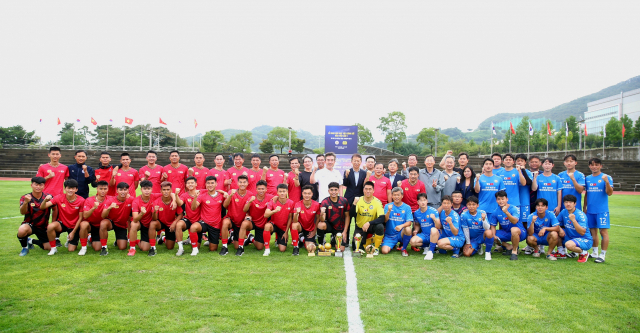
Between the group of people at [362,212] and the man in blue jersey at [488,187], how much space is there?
2 cm

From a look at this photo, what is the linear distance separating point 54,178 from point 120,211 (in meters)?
1.78

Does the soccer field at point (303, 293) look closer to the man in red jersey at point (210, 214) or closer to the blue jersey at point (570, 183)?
the man in red jersey at point (210, 214)

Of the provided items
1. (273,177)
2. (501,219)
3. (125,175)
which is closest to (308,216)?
(273,177)

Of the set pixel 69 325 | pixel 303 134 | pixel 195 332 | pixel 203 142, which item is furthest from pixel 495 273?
pixel 303 134

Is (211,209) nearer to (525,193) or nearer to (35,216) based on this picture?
(35,216)

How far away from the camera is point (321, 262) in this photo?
18.7ft

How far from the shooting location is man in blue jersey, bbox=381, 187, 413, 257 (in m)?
6.31

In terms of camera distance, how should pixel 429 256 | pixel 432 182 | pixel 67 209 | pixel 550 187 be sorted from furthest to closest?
pixel 432 182 → pixel 550 187 → pixel 67 209 → pixel 429 256

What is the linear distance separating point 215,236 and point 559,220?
6.45m

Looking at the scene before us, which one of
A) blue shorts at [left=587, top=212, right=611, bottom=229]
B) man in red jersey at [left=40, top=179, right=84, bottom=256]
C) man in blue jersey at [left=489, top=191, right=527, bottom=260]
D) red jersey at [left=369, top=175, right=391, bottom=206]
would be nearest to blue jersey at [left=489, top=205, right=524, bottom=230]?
man in blue jersey at [left=489, top=191, right=527, bottom=260]

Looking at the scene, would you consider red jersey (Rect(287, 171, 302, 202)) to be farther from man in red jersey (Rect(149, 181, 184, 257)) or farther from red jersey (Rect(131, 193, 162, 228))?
red jersey (Rect(131, 193, 162, 228))

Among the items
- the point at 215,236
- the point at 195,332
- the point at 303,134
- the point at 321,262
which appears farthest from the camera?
the point at 303,134

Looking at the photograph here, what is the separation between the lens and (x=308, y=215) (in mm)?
6508

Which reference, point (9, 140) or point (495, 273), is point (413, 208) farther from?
point (9, 140)
